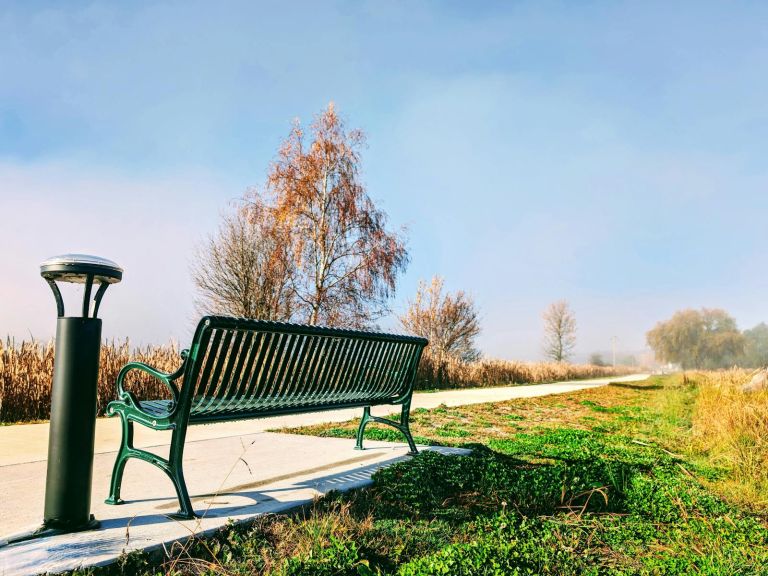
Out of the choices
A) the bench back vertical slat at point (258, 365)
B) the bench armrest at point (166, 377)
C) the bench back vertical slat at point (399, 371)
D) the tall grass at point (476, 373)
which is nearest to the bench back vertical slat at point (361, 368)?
the bench back vertical slat at point (399, 371)

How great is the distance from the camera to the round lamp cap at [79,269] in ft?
10.1

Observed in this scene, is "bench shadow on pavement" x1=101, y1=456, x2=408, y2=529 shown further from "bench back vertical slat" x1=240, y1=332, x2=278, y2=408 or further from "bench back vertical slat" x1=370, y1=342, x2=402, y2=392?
"bench back vertical slat" x1=370, y1=342, x2=402, y2=392

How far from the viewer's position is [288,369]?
13.8 feet

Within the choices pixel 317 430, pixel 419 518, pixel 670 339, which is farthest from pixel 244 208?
pixel 670 339

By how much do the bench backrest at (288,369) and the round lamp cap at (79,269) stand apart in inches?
20.8

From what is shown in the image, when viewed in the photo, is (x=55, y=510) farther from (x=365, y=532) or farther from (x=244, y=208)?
(x=244, y=208)

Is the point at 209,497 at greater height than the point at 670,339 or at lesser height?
lesser

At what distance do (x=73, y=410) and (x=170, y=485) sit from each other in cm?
130

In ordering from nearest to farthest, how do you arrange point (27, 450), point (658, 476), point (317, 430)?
point (658, 476), point (27, 450), point (317, 430)

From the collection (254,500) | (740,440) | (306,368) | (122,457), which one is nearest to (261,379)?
(306,368)

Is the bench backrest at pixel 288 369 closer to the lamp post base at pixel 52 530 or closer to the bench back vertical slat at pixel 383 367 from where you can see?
the bench back vertical slat at pixel 383 367

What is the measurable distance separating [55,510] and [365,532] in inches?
60.0

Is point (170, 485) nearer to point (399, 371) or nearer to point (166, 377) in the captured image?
point (166, 377)

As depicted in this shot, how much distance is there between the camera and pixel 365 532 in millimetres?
3191
